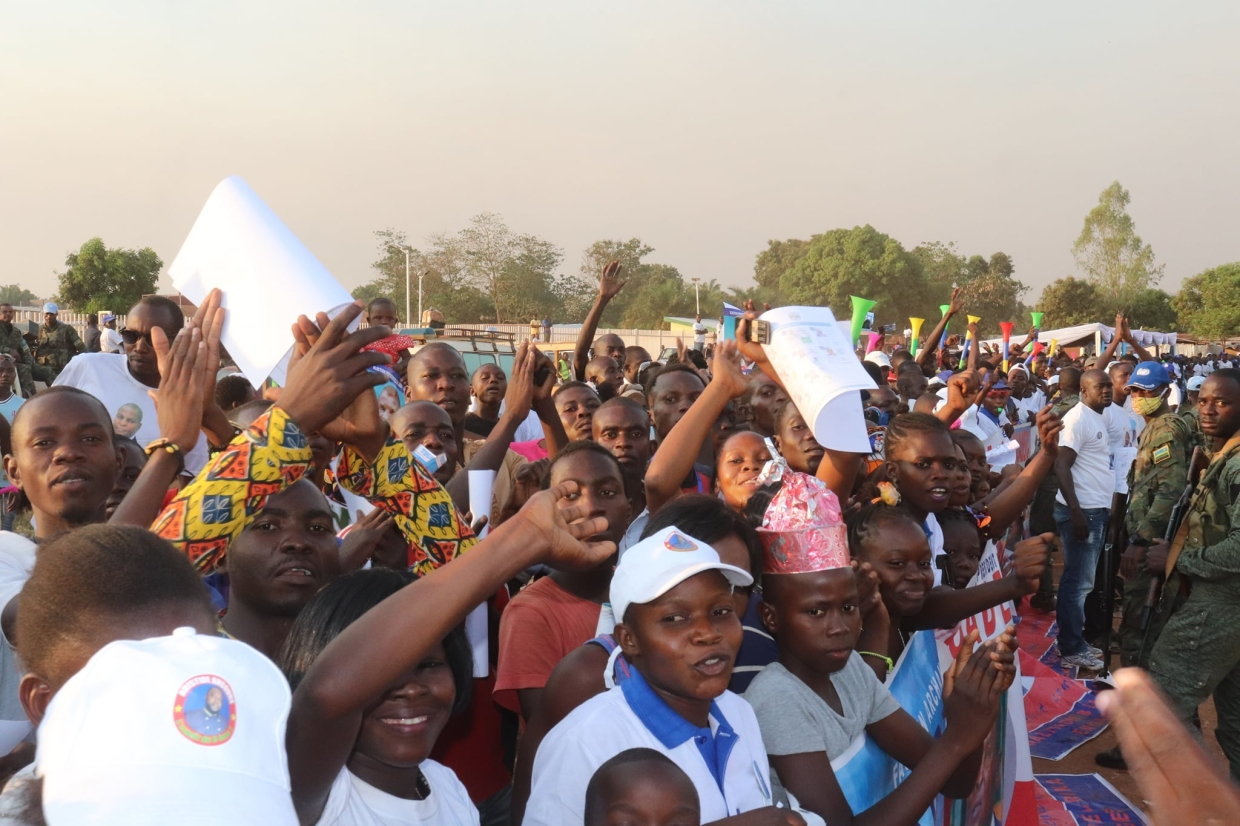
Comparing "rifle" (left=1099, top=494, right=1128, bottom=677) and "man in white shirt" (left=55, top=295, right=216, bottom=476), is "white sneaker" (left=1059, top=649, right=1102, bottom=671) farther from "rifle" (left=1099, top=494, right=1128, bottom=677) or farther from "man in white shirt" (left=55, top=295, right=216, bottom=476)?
"man in white shirt" (left=55, top=295, right=216, bottom=476)

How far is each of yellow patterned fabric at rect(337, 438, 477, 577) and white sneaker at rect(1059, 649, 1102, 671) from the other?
590cm

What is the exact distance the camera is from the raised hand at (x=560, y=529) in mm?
1795

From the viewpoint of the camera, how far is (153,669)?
1.09 metres

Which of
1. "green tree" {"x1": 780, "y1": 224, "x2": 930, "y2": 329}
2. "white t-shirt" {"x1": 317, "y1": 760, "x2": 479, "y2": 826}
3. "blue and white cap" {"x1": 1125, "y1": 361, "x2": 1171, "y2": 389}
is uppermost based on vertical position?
"green tree" {"x1": 780, "y1": 224, "x2": 930, "y2": 329}

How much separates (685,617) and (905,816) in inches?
31.7

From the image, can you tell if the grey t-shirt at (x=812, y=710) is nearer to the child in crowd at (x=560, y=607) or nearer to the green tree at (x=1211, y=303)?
the child in crowd at (x=560, y=607)

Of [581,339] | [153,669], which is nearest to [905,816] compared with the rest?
[153,669]

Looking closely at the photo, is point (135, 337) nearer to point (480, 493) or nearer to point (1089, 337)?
point (480, 493)

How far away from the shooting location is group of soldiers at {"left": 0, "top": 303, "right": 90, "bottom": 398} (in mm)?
10987

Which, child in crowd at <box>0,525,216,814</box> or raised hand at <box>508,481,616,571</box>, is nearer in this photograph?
child in crowd at <box>0,525,216,814</box>

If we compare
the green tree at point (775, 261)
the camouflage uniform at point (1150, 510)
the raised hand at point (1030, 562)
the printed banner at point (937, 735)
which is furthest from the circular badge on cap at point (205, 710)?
the green tree at point (775, 261)

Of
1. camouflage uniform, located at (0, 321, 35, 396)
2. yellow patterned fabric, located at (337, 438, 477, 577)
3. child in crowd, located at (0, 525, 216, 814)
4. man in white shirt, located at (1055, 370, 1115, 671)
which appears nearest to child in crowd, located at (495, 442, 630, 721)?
yellow patterned fabric, located at (337, 438, 477, 577)

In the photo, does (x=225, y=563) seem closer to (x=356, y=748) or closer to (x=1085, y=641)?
(x=356, y=748)

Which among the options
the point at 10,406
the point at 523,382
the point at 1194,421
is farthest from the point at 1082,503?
the point at 10,406
